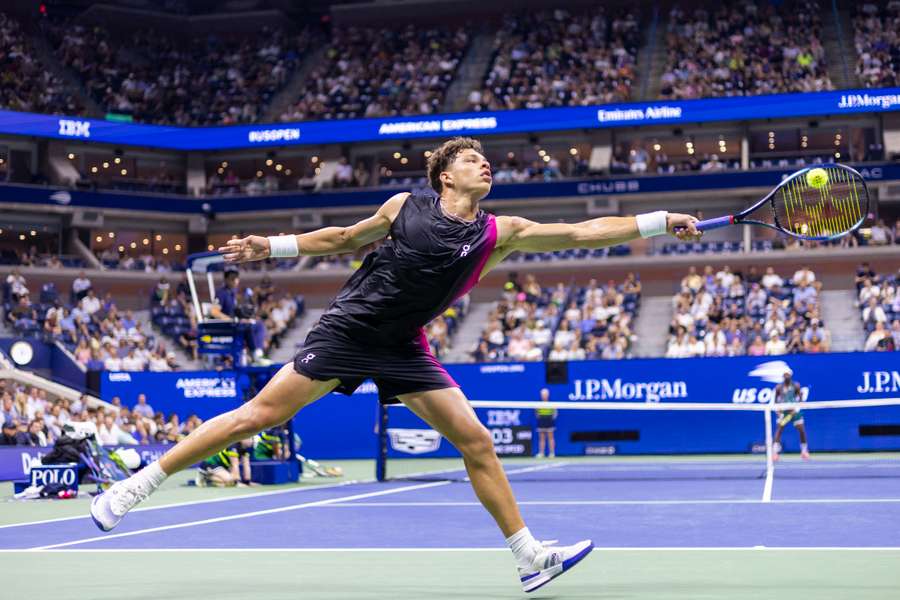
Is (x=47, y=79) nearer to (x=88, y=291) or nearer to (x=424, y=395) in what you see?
(x=88, y=291)

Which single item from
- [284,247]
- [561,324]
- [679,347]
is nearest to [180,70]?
[561,324]

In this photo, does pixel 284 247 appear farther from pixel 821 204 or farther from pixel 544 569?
pixel 821 204

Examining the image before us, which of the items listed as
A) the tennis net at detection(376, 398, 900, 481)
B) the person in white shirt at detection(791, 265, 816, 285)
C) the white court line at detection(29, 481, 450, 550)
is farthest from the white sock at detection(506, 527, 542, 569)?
the person in white shirt at detection(791, 265, 816, 285)

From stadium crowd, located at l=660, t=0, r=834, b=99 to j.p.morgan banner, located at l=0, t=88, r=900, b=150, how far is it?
36.4 inches

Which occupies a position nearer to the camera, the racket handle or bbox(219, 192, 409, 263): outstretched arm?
the racket handle

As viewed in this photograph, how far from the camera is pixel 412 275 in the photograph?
581 cm

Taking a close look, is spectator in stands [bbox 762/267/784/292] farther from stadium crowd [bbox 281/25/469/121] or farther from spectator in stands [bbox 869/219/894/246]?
stadium crowd [bbox 281/25/469/121]

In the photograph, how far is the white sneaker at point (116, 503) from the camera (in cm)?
587

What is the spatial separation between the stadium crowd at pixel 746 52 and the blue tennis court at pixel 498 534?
2410 cm

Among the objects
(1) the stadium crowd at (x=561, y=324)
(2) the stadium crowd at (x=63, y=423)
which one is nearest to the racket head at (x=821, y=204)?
(2) the stadium crowd at (x=63, y=423)

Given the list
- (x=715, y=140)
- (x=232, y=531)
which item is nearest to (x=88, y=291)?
(x=715, y=140)

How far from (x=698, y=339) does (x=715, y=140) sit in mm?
12421

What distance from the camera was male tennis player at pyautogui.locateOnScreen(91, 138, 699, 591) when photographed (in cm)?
580

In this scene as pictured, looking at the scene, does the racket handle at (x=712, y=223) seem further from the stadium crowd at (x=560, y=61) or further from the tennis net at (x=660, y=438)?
the stadium crowd at (x=560, y=61)
